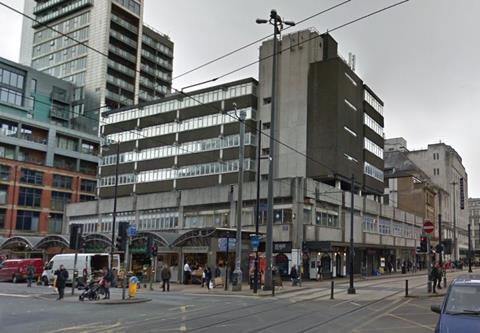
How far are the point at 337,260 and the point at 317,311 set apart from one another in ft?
119

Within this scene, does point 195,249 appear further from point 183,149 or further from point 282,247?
point 183,149

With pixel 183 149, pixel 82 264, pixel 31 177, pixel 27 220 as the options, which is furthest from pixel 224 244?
pixel 31 177

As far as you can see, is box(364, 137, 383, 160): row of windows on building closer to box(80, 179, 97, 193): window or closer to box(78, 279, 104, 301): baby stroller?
box(80, 179, 97, 193): window

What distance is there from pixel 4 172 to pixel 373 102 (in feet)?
179

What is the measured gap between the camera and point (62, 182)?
3612 inches

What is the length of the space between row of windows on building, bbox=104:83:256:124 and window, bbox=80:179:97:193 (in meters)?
15.9

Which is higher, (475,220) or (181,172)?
(475,220)

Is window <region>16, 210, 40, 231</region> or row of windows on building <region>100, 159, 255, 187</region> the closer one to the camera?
row of windows on building <region>100, 159, 255, 187</region>

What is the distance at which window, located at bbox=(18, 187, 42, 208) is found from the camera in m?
84.6

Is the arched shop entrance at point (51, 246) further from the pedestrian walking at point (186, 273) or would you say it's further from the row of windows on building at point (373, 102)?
the row of windows on building at point (373, 102)

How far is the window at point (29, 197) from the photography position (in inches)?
3329

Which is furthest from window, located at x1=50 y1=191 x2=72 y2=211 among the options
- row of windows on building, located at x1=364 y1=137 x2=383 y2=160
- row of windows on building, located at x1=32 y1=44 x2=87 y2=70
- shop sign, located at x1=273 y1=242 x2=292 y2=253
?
shop sign, located at x1=273 y1=242 x2=292 y2=253

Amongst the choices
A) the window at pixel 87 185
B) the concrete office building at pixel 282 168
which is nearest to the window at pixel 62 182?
the window at pixel 87 185

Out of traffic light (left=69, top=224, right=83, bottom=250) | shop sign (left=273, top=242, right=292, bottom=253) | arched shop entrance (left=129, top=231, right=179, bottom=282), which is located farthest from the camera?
shop sign (left=273, top=242, right=292, bottom=253)
